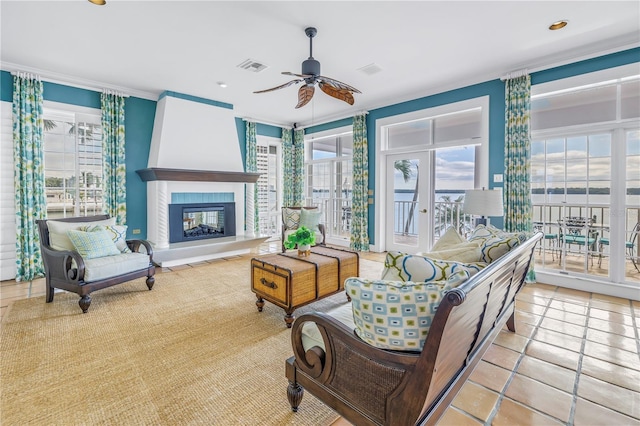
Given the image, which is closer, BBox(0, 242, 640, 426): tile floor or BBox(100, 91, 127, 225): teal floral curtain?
BBox(0, 242, 640, 426): tile floor

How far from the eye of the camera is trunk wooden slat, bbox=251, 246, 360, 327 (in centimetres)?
280

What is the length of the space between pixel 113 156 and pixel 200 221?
1.74m

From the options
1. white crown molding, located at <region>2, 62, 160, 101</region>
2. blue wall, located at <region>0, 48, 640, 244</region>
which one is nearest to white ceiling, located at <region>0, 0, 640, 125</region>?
white crown molding, located at <region>2, 62, 160, 101</region>

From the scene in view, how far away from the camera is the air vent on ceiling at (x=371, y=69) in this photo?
4091 mm

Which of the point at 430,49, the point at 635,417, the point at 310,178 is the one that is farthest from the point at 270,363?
the point at 310,178

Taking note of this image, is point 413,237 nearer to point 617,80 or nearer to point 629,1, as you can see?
point 617,80

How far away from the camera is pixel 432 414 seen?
4.21 ft

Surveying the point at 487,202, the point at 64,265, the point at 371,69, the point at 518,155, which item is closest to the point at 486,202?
the point at 487,202

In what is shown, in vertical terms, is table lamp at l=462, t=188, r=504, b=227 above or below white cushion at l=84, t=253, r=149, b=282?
above

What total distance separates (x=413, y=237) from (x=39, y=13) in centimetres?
583

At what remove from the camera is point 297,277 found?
2.81 meters

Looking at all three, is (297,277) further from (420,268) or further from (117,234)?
(117,234)

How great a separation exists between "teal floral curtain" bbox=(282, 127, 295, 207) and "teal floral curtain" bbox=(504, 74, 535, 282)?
186 inches

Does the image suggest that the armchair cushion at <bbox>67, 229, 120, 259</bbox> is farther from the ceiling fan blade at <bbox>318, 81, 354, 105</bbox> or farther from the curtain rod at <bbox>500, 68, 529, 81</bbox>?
the curtain rod at <bbox>500, 68, 529, 81</bbox>
